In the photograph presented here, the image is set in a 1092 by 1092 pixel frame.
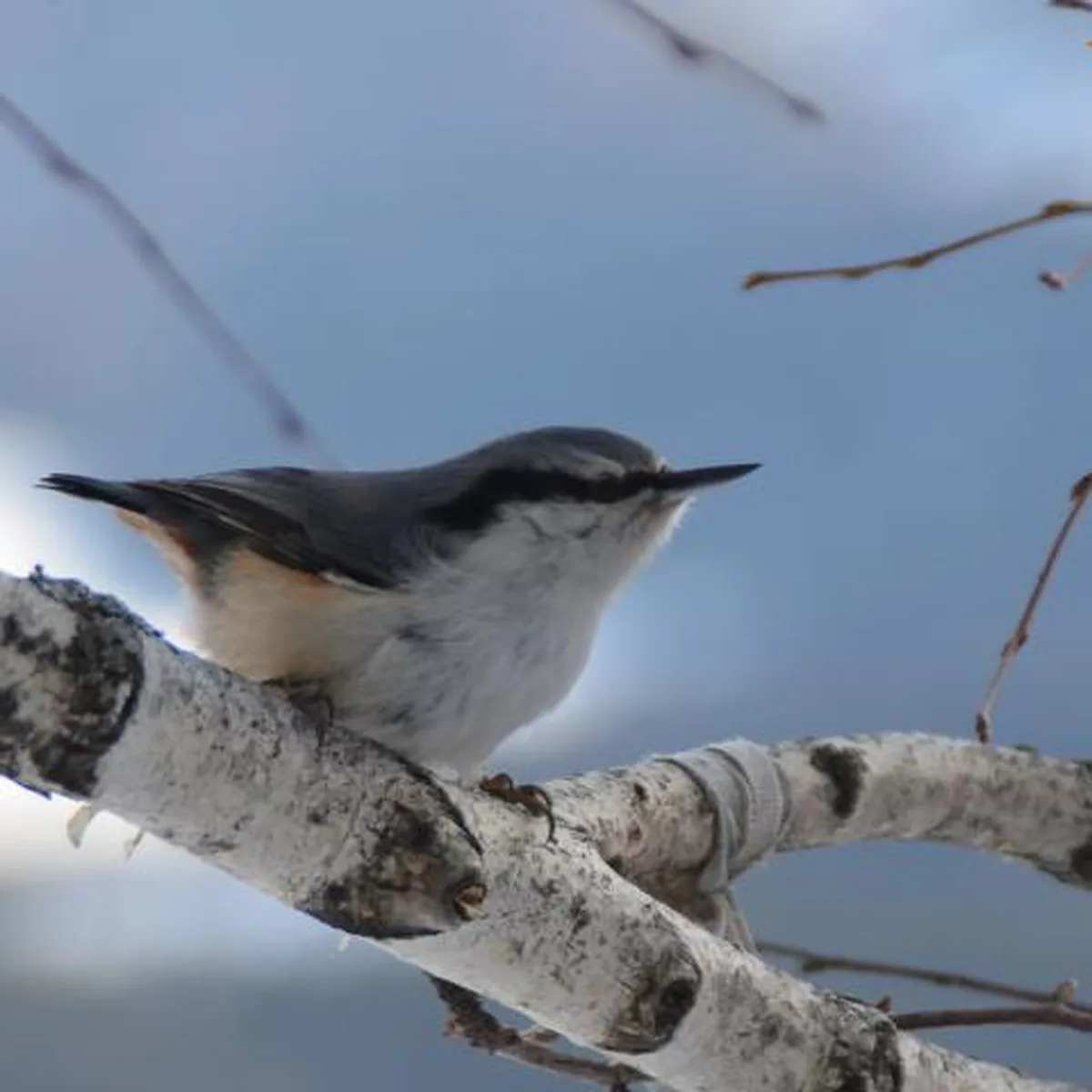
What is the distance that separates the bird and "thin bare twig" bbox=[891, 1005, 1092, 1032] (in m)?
0.22

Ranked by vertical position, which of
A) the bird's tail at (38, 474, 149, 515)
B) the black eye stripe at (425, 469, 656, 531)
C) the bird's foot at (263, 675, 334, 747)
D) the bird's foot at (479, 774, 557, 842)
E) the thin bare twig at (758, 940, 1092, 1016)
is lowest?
the thin bare twig at (758, 940, 1092, 1016)

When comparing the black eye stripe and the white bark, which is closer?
the white bark

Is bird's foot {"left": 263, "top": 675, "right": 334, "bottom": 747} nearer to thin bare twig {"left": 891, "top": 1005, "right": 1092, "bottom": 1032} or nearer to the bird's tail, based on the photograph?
the bird's tail

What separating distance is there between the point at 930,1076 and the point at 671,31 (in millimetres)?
414

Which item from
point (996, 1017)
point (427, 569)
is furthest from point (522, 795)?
point (996, 1017)

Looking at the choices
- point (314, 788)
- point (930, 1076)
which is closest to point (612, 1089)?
point (930, 1076)

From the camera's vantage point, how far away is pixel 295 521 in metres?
0.72

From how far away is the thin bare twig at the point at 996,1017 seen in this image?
773 mm

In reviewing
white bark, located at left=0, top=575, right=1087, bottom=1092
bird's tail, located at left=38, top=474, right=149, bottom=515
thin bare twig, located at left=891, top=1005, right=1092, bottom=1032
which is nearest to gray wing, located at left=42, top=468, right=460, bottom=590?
bird's tail, located at left=38, top=474, right=149, bottom=515

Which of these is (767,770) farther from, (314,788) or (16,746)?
(16,746)

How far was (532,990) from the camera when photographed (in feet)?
2.19

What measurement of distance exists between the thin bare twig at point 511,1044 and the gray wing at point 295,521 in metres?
0.18

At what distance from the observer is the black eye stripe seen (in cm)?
76

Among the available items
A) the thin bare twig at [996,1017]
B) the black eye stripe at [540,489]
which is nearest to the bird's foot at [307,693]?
the black eye stripe at [540,489]
